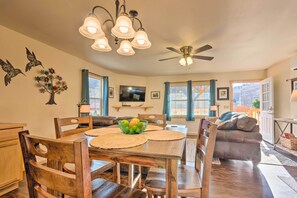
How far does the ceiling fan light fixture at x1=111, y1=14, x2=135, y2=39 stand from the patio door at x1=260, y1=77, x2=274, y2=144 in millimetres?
4857

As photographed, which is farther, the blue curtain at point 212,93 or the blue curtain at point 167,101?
the blue curtain at point 167,101

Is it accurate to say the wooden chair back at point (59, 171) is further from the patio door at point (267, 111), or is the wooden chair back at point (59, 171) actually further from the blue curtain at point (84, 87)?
the patio door at point (267, 111)

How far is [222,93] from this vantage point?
6.25 m

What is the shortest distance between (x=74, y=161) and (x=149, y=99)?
20.9ft

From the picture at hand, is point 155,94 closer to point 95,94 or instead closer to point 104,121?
point 95,94

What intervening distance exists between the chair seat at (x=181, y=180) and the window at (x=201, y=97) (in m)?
5.24

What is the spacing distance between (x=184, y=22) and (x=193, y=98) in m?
4.44

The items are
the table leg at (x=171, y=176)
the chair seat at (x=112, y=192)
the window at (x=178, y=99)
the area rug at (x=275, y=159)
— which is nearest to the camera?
the table leg at (x=171, y=176)

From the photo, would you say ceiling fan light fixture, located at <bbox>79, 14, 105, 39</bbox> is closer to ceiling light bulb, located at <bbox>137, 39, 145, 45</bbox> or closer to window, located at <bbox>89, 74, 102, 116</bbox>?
ceiling light bulb, located at <bbox>137, 39, 145, 45</bbox>

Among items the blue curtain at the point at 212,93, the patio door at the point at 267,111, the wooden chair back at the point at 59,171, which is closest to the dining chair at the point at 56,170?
the wooden chair back at the point at 59,171

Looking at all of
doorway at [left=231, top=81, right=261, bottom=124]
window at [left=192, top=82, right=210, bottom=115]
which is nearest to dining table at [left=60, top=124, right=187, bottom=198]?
window at [left=192, top=82, right=210, bottom=115]

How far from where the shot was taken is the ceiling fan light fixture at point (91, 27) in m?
1.48

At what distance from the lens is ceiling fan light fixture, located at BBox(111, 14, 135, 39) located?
1.46 m

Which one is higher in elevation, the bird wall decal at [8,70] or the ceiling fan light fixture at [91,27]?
the ceiling fan light fixture at [91,27]
